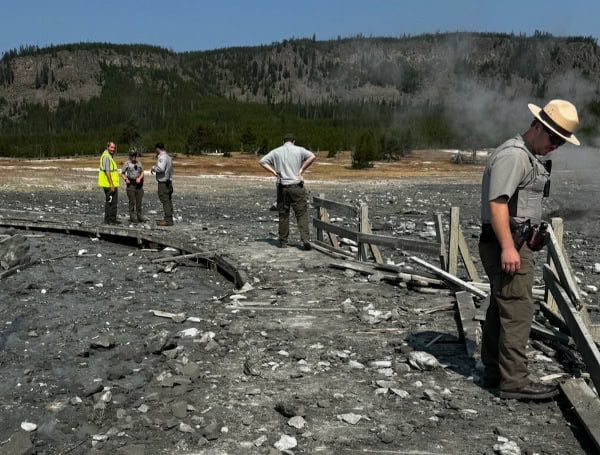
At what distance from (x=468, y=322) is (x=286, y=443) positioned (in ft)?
10.0

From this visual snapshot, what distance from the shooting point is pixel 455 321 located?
7254 mm

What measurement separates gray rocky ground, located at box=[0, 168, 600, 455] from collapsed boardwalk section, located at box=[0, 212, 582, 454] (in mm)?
18

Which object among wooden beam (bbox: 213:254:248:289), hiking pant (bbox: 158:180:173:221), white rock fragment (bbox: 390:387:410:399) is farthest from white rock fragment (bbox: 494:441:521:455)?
hiking pant (bbox: 158:180:173:221)

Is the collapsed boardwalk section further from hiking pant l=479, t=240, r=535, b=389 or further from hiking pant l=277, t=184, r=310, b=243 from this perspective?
hiking pant l=277, t=184, r=310, b=243

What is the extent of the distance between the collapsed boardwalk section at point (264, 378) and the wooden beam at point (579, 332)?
44 centimetres

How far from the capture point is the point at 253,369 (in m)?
5.82

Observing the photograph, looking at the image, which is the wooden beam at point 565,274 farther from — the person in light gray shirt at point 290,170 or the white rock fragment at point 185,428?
the person in light gray shirt at point 290,170

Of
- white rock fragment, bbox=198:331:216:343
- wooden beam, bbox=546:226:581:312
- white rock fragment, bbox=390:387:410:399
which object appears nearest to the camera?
white rock fragment, bbox=390:387:410:399

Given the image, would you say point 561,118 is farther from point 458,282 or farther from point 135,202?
point 135,202

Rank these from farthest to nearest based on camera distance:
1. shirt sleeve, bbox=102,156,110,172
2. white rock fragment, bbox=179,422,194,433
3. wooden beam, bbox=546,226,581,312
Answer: shirt sleeve, bbox=102,156,110,172 → wooden beam, bbox=546,226,581,312 → white rock fragment, bbox=179,422,194,433

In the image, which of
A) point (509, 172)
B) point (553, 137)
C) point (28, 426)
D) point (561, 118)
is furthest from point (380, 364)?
point (28, 426)

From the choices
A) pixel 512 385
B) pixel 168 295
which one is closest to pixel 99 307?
pixel 168 295

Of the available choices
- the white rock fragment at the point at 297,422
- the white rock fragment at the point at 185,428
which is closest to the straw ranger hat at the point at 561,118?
the white rock fragment at the point at 297,422

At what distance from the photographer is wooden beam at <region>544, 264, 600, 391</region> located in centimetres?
468
